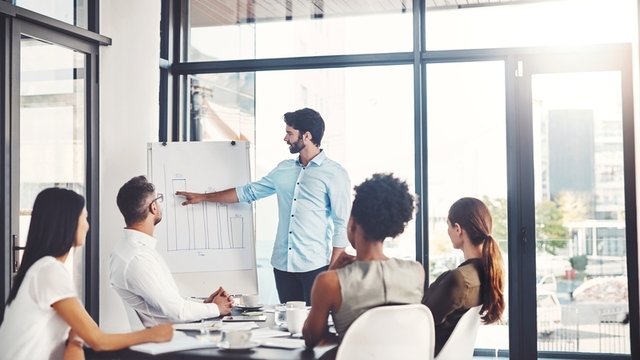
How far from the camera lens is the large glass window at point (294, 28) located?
5098mm

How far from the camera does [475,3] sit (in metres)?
5.02

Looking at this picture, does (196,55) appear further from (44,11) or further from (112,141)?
(44,11)

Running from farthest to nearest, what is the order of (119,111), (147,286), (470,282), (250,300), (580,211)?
(580,211)
(119,111)
(250,300)
(147,286)
(470,282)

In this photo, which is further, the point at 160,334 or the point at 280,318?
the point at 280,318

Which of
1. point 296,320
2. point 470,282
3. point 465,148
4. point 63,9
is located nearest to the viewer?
point 296,320

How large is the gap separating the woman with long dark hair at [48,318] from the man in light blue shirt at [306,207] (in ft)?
6.47

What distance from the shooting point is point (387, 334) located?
89.3 inches

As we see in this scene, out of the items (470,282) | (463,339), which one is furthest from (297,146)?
(463,339)

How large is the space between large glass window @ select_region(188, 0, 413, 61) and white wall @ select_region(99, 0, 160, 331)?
0.57 m

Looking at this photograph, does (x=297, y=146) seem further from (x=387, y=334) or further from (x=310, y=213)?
(x=387, y=334)

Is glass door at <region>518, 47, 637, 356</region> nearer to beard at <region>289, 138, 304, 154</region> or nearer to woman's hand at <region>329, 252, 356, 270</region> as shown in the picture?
beard at <region>289, 138, 304, 154</region>

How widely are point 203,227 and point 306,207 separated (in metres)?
0.61

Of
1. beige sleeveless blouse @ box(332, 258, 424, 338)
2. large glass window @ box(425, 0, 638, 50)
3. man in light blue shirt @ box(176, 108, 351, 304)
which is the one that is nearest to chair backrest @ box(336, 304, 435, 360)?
beige sleeveless blouse @ box(332, 258, 424, 338)

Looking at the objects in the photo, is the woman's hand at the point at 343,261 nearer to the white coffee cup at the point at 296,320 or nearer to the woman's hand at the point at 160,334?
the white coffee cup at the point at 296,320
